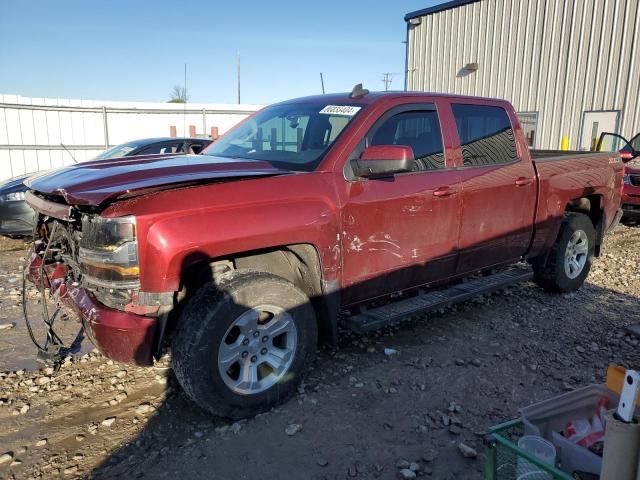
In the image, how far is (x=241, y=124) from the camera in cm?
457

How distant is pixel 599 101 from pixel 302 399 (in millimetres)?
14176

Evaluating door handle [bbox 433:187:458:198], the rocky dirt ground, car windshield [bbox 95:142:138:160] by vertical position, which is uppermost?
car windshield [bbox 95:142:138:160]

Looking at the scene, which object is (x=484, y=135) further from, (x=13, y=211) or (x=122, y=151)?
(x=13, y=211)

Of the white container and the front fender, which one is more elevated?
the front fender

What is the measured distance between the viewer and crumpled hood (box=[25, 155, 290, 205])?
2684mm

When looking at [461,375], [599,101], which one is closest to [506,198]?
[461,375]

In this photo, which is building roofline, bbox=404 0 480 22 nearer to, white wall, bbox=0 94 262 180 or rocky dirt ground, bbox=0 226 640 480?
white wall, bbox=0 94 262 180

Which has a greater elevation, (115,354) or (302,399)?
(115,354)

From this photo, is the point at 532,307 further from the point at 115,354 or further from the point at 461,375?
the point at 115,354

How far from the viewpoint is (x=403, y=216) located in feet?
12.0

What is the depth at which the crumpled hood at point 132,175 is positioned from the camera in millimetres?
2684

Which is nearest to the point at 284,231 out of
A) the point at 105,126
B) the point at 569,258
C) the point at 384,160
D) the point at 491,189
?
the point at 384,160

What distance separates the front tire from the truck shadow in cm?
12

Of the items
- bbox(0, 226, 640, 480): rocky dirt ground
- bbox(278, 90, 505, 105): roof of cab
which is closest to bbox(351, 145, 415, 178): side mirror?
bbox(278, 90, 505, 105): roof of cab
